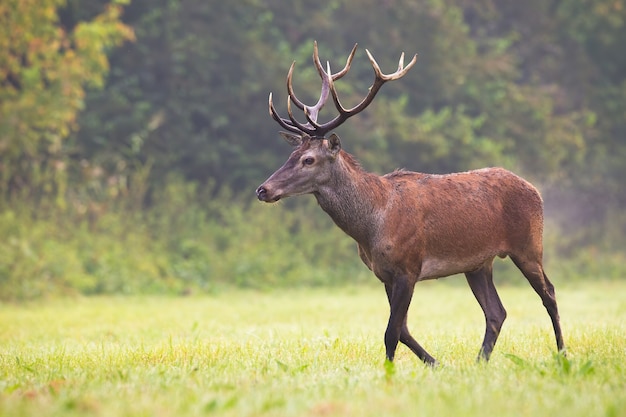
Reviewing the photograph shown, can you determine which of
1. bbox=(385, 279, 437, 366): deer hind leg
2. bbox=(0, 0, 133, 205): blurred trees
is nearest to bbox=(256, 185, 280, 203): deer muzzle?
bbox=(385, 279, 437, 366): deer hind leg

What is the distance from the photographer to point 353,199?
8.50m

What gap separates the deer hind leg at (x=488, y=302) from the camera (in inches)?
355

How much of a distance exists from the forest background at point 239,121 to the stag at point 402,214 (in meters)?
9.56

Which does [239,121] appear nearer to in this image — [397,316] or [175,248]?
[175,248]

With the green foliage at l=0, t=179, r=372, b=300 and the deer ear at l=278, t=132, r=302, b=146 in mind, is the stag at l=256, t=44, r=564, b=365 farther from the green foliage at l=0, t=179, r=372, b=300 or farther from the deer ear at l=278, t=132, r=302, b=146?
the green foliage at l=0, t=179, r=372, b=300

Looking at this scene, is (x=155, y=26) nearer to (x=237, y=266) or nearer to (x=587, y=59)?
(x=237, y=266)

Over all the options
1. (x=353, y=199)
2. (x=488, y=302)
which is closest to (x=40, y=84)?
(x=353, y=199)

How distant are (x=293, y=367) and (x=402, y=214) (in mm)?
1748

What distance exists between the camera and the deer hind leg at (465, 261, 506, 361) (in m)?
9.02

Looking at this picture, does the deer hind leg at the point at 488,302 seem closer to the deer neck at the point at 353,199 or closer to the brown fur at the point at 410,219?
the brown fur at the point at 410,219

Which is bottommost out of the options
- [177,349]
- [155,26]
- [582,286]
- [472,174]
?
[582,286]

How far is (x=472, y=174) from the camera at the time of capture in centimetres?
930

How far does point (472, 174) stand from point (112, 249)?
1147 cm

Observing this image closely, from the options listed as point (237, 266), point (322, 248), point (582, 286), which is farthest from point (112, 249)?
point (582, 286)
